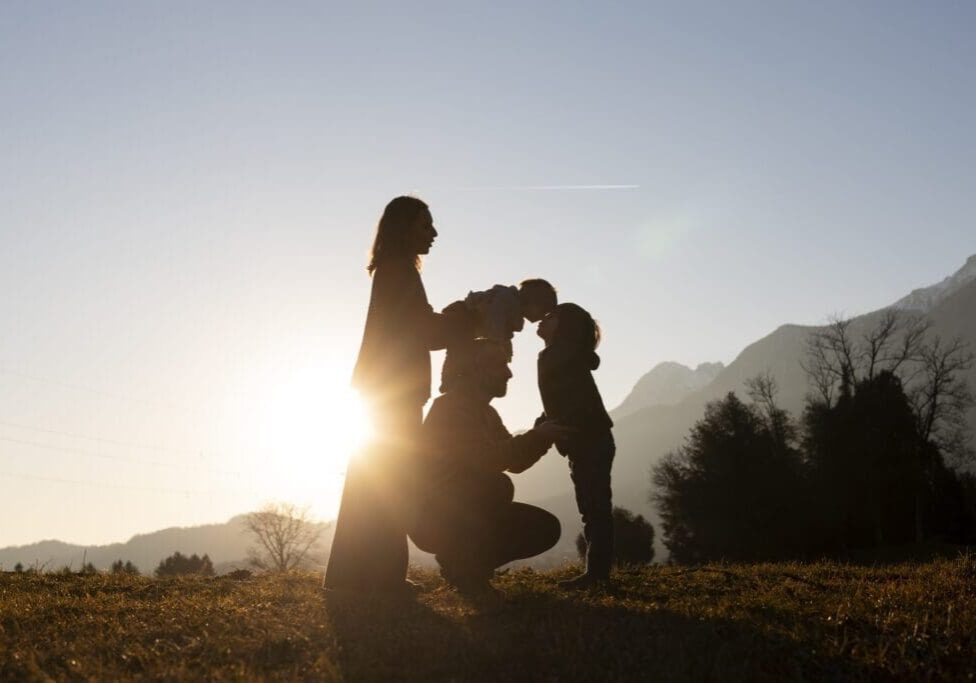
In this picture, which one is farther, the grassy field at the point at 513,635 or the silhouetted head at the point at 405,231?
the silhouetted head at the point at 405,231

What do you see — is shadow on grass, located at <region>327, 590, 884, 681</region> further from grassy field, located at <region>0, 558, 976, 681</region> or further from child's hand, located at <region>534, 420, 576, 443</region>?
child's hand, located at <region>534, 420, 576, 443</region>

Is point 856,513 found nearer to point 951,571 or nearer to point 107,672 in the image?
point 951,571

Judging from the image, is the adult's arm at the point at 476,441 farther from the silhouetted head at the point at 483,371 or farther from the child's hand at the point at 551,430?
the silhouetted head at the point at 483,371

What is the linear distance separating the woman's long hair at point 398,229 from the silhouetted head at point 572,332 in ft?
6.38

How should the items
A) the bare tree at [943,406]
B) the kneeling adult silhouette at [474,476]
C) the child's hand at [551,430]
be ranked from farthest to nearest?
1. the bare tree at [943,406]
2. the kneeling adult silhouette at [474,476]
3. the child's hand at [551,430]

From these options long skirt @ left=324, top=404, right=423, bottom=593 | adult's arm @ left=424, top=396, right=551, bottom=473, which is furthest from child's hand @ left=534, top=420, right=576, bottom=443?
long skirt @ left=324, top=404, right=423, bottom=593

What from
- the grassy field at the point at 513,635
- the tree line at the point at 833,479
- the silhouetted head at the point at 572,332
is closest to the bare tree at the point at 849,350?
the tree line at the point at 833,479

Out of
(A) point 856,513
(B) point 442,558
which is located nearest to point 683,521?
(A) point 856,513

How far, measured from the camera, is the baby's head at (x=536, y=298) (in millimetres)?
8977

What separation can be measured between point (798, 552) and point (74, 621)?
4722 cm

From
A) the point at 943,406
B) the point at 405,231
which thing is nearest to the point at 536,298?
the point at 405,231

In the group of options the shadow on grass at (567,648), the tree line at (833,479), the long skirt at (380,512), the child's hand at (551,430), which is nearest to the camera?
the shadow on grass at (567,648)

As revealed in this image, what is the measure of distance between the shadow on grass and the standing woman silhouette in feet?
4.02

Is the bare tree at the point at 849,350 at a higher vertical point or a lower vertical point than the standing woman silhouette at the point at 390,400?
higher
